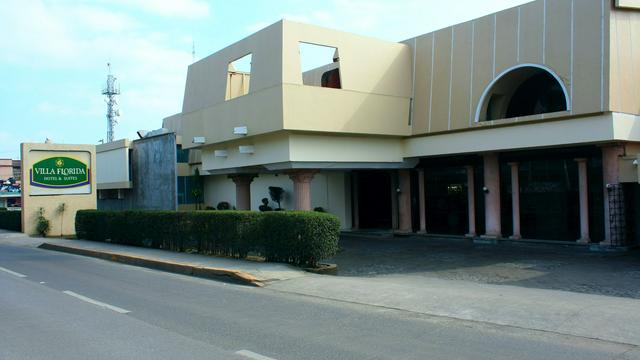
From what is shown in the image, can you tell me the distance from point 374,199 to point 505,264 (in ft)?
40.2

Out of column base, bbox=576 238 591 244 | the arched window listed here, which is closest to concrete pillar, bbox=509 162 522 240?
the arched window

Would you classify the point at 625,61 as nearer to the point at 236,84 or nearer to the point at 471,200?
the point at 471,200

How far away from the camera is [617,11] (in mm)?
16062

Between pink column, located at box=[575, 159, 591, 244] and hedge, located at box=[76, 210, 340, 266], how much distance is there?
9428 millimetres

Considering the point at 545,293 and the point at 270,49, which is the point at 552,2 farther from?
→ the point at 545,293

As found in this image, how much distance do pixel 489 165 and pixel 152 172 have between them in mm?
23811

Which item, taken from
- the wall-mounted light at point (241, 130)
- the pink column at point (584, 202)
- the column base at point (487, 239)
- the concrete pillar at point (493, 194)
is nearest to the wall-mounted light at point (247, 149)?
the wall-mounted light at point (241, 130)

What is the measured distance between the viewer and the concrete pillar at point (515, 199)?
2041cm

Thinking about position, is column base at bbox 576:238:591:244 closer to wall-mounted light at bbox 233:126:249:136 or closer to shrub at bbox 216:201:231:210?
wall-mounted light at bbox 233:126:249:136

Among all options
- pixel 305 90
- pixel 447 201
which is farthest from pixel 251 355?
pixel 447 201

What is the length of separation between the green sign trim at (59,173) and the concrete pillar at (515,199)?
22688mm

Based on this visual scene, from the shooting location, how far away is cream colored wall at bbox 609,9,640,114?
52.2ft

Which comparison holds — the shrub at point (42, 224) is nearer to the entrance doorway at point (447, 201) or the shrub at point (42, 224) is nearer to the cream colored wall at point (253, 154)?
the cream colored wall at point (253, 154)

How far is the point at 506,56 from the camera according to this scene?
18.4 meters
